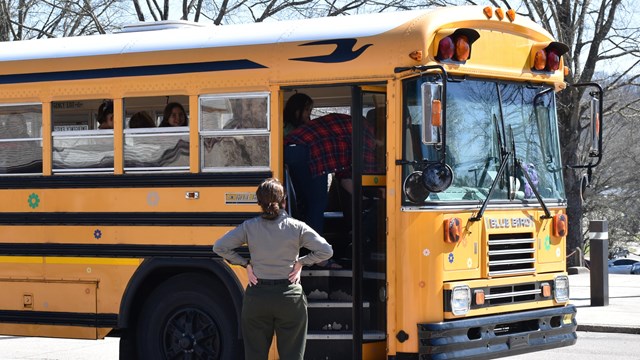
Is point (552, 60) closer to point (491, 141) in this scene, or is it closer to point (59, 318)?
point (491, 141)

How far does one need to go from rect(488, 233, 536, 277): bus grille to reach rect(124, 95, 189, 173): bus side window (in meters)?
2.41

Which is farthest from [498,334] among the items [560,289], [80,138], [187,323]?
[80,138]

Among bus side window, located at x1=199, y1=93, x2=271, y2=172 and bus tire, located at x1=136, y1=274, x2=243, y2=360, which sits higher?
bus side window, located at x1=199, y1=93, x2=271, y2=172

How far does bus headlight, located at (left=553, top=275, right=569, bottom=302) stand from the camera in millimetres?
8359

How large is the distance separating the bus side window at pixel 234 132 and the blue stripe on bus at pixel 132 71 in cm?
22

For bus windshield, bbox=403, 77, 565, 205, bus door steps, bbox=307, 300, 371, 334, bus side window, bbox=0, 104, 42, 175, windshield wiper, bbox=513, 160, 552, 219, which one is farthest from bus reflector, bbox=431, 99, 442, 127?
bus side window, bbox=0, 104, 42, 175

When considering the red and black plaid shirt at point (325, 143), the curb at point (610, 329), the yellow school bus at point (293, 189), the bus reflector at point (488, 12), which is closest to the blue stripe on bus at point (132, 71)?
the yellow school bus at point (293, 189)

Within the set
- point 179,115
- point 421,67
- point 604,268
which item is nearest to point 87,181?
point 179,115

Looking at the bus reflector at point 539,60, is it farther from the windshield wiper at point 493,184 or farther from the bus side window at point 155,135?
the bus side window at point 155,135

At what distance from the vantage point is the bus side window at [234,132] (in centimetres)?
805

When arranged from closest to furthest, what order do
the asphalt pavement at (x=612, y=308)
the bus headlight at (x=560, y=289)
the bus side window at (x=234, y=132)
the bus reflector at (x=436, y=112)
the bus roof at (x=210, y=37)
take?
the bus reflector at (x=436, y=112) → the bus roof at (x=210, y=37) → the bus side window at (x=234, y=132) → the bus headlight at (x=560, y=289) → the asphalt pavement at (x=612, y=308)

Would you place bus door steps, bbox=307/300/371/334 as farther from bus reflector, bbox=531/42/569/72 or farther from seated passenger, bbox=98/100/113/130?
bus reflector, bbox=531/42/569/72

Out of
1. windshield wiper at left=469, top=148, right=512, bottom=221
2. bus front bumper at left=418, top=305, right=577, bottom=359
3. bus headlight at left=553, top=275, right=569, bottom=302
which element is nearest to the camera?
bus front bumper at left=418, top=305, right=577, bottom=359

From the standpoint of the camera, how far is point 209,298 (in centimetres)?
826
